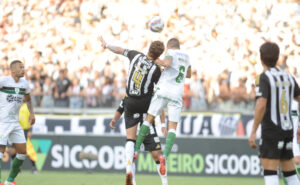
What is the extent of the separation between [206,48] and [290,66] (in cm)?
333

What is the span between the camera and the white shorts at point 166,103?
403 inches

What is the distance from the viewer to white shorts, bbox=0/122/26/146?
11.2 metres

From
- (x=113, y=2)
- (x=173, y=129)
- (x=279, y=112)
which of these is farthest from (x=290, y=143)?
(x=113, y=2)

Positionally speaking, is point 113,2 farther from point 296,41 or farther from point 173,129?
point 173,129

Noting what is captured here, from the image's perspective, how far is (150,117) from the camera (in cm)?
1020

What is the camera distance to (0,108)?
1129 centimetres

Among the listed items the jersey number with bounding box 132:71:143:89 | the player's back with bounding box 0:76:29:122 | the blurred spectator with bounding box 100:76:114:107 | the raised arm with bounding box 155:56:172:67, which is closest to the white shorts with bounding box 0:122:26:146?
the player's back with bounding box 0:76:29:122

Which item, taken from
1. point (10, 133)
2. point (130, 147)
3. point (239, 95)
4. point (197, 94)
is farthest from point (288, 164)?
point (197, 94)

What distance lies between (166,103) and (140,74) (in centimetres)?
75

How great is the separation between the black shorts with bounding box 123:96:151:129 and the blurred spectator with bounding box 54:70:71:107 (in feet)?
32.9

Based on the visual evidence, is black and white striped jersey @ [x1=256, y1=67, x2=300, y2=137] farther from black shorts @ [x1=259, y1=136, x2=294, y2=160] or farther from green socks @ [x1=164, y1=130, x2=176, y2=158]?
green socks @ [x1=164, y1=130, x2=176, y2=158]

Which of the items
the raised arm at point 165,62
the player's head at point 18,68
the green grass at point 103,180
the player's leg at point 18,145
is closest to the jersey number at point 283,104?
the raised arm at point 165,62

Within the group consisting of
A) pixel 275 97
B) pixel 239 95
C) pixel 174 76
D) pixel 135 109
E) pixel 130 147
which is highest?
pixel 174 76

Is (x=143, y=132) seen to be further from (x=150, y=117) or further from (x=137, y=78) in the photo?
(x=137, y=78)
